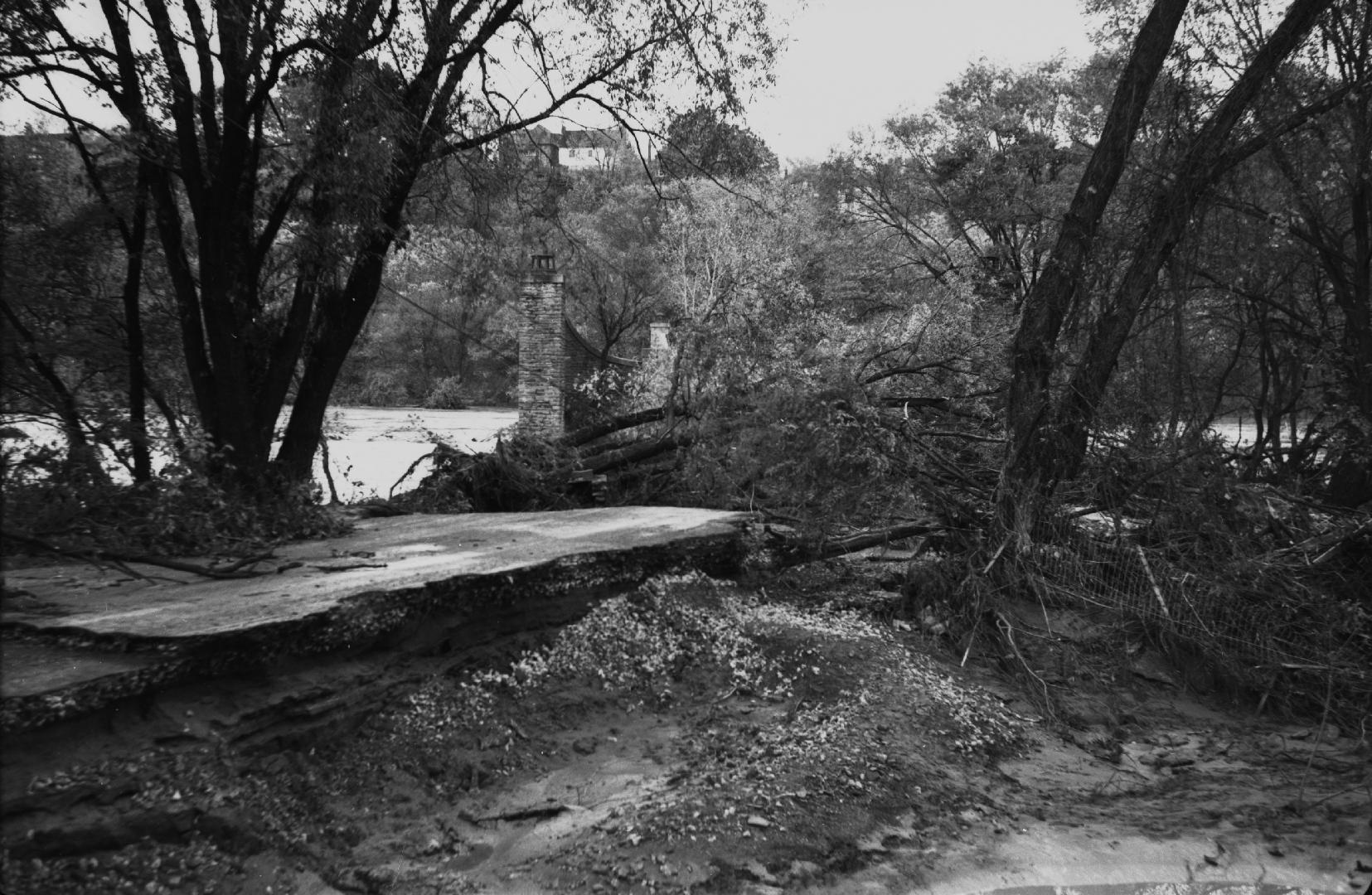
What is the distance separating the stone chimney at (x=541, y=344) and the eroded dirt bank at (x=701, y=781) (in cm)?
1210

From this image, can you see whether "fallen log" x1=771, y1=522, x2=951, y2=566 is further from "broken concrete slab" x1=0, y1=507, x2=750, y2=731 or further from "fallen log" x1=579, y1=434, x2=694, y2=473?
"fallen log" x1=579, y1=434, x2=694, y2=473

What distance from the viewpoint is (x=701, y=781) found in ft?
13.0

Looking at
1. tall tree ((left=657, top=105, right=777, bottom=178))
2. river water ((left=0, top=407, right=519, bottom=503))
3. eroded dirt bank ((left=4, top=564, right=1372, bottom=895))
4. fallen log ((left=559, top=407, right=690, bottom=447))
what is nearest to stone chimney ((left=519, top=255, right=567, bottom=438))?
river water ((left=0, top=407, right=519, bottom=503))

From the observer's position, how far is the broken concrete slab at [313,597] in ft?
10.4

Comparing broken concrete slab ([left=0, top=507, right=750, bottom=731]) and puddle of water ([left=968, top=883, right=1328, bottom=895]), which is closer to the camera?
broken concrete slab ([left=0, top=507, right=750, bottom=731])

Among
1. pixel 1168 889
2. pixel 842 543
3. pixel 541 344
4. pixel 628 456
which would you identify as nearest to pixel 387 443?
pixel 541 344

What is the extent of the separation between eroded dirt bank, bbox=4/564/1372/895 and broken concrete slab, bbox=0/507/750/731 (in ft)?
0.50

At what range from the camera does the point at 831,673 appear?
508cm

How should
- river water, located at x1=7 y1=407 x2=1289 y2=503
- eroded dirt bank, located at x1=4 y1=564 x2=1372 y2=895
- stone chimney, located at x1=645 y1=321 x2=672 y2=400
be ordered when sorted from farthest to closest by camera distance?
stone chimney, located at x1=645 y1=321 x2=672 y2=400 → river water, located at x1=7 y1=407 x2=1289 y2=503 → eroded dirt bank, located at x1=4 y1=564 x2=1372 y2=895

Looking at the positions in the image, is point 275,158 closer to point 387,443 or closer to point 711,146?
point 711,146

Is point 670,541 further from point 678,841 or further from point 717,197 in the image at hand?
point 717,197

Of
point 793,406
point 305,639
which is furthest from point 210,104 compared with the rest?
point 793,406

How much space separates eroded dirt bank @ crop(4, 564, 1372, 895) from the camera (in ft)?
9.98

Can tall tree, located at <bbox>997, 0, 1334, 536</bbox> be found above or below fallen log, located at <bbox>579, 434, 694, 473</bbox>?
above
